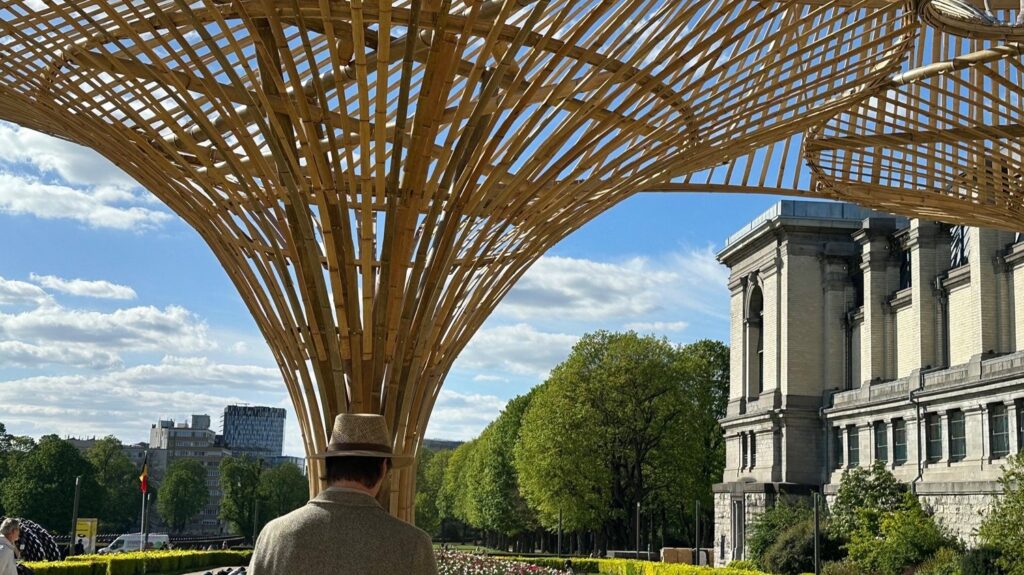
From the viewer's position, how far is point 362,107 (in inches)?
245

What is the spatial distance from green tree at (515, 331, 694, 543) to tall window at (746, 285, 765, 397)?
3.50 m

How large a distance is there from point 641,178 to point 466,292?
196 centimetres

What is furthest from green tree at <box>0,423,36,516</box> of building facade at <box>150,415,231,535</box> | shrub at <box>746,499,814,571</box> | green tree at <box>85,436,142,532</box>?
building facade at <box>150,415,231,535</box>

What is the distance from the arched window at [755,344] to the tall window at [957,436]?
13687 mm

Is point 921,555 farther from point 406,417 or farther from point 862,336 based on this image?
point 406,417

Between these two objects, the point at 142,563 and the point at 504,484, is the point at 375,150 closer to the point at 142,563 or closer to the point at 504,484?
the point at 142,563

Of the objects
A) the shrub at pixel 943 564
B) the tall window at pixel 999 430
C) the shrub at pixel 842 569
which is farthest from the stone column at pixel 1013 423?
the shrub at pixel 842 569

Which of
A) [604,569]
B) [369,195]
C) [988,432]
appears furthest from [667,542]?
[369,195]

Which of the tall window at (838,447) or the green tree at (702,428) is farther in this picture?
the green tree at (702,428)

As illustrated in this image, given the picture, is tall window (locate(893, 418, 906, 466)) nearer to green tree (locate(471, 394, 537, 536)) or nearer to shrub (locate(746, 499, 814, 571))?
shrub (locate(746, 499, 814, 571))

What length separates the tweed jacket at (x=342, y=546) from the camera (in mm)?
3568

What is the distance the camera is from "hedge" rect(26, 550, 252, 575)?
20.7 m

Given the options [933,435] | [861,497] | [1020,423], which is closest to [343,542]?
[1020,423]

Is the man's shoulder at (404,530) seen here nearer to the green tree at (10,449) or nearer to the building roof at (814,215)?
the building roof at (814,215)
